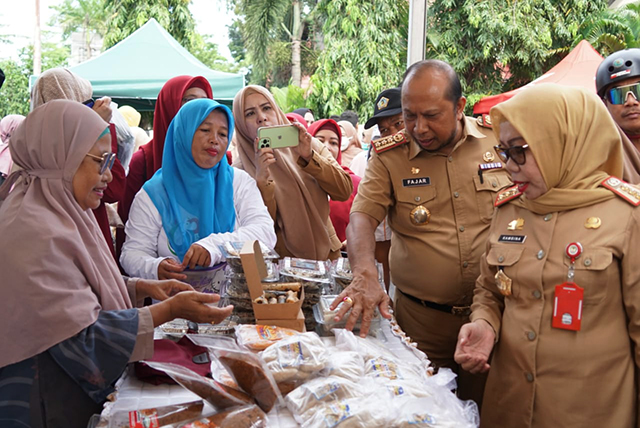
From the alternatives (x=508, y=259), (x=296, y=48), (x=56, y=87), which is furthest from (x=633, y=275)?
(x=296, y=48)

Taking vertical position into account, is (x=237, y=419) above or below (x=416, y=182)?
below

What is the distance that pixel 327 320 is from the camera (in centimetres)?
191

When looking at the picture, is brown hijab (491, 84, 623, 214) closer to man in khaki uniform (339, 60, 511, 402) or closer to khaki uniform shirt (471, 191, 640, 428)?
khaki uniform shirt (471, 191, 640, 428)

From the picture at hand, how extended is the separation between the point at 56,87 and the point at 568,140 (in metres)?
2.42

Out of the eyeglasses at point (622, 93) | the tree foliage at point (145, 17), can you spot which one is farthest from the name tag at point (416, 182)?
the tree foliage at point (145, 17)

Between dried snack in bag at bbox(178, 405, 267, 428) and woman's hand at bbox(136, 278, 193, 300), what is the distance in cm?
68

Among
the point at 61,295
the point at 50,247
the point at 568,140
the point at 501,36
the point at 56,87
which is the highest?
the point at 501,36

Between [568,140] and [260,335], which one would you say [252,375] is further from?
[568,140]

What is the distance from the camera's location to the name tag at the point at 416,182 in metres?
2.49

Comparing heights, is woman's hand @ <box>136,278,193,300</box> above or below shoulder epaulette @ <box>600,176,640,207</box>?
below

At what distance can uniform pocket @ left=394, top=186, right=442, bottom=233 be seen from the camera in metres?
2.46

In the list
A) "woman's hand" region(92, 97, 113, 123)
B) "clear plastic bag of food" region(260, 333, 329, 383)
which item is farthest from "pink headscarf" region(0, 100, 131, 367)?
"woman's hand" region(92, 97, 113, 123)

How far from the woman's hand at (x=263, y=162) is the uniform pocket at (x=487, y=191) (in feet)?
3.36

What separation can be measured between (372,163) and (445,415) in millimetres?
1477
